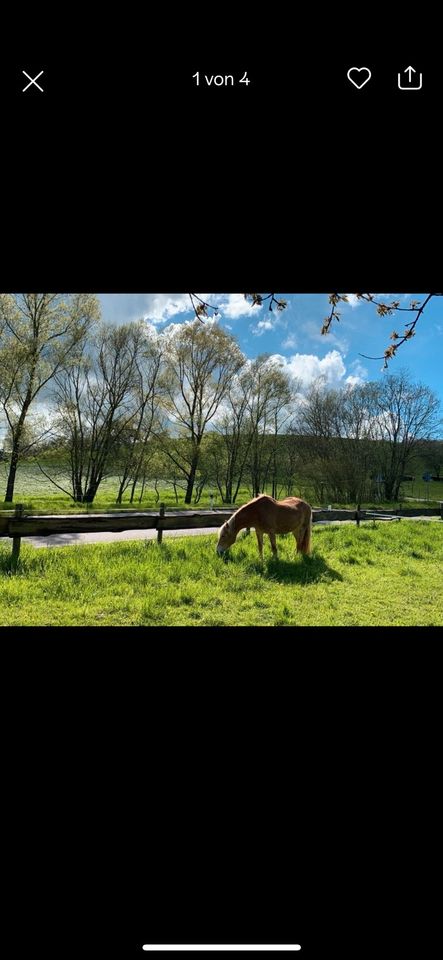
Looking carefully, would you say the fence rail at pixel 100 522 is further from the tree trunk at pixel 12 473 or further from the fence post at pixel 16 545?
the tree trunk at pixel 12 473

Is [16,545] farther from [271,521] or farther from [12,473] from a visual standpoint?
[271,521]

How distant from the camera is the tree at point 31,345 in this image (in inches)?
91.5

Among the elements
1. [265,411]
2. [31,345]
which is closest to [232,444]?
[265,411]

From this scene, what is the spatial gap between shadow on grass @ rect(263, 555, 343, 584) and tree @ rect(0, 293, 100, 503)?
7.94 ft

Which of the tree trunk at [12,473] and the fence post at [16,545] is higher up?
the tree trunk at [12,473]

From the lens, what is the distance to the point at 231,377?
14.0ft

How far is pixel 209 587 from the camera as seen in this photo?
10.0 feet

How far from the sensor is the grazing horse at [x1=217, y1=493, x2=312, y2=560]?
3963 mm

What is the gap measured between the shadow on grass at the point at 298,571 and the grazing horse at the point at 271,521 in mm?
253
